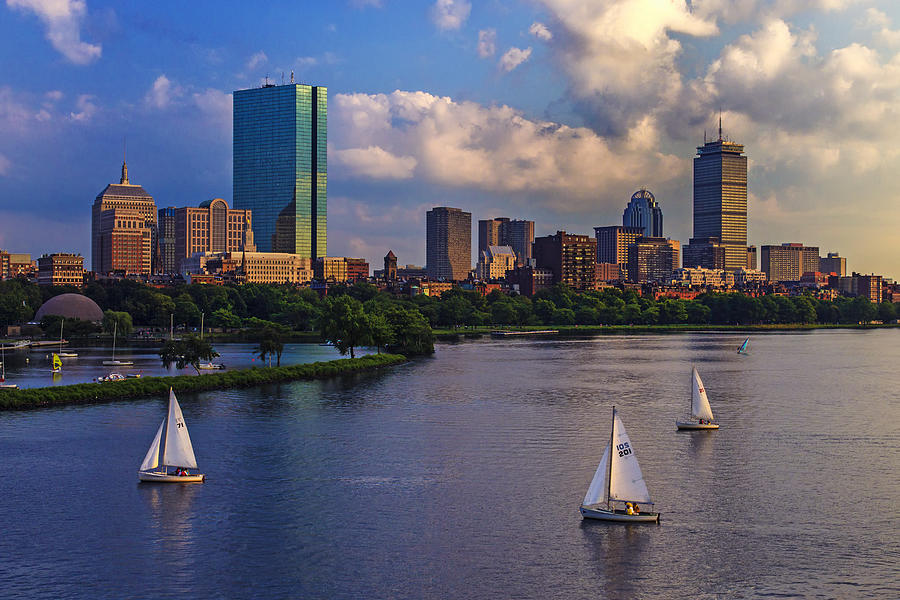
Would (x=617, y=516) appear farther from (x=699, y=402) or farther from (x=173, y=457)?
(x=699, y=402)

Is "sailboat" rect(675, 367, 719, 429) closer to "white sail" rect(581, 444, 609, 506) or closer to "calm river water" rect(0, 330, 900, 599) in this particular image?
"calm river water" rect(0, 330, 900, 599)

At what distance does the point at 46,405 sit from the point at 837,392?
75407 mm

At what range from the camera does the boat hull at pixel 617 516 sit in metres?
45.9

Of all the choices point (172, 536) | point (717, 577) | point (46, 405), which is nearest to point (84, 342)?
point (46, 405)

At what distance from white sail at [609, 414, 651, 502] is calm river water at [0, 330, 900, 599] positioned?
1472mm

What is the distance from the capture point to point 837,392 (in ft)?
326

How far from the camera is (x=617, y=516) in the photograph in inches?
1810

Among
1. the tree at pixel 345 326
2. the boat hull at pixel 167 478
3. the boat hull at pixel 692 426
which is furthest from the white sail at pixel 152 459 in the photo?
the tree at pixel 345 326

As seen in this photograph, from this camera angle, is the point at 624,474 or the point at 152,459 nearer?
the point at 624,474

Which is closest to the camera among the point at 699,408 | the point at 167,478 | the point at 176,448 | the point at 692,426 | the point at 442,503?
the point at 442,503

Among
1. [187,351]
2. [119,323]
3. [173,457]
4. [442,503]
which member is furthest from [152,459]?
[119,323]

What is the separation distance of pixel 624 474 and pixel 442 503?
9.75 meters

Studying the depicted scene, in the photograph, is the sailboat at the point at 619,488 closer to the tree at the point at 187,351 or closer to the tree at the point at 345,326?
the tree at the point at 187,351

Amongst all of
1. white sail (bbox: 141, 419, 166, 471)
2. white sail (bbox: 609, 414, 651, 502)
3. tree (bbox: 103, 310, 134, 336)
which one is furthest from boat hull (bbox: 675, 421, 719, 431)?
tree (bbox: 103, 310, 134, 336)
